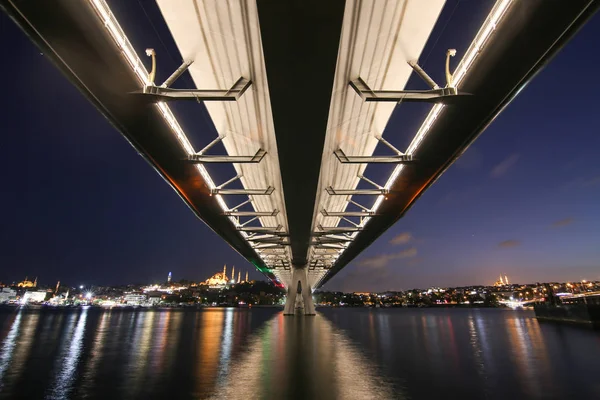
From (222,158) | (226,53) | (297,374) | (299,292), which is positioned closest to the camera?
(226,53)

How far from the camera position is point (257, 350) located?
15156 mm

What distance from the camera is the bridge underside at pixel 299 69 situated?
6.12 m

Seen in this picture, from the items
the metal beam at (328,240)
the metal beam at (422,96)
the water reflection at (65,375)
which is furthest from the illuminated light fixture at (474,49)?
the metal beam at (328,240)

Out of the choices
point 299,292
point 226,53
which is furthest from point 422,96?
point 299,292

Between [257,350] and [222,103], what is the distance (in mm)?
11004

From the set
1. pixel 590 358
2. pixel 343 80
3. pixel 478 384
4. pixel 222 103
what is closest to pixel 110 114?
pixel 222 103

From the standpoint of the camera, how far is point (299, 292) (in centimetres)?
5159

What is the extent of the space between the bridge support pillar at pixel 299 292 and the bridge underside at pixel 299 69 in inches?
1510

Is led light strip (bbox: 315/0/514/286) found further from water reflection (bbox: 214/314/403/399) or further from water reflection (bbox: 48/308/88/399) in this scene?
water reflection (bbox: 48/308/88/399)

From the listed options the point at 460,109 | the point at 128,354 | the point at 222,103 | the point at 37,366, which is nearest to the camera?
the point at 460,109

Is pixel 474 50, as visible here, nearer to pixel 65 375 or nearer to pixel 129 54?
pixel 129 54

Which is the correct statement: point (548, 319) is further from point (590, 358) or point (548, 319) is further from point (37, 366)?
point (37, 366)

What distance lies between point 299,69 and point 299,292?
47.9 meters

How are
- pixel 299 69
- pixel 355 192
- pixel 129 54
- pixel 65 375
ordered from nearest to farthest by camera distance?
pixel 299 69 < pixel 129 54 < pixel 65 375 < pixel 355 192
